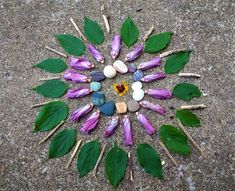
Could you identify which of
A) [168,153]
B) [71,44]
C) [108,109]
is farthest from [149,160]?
[71,44]

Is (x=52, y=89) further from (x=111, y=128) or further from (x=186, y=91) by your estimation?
(x=186, y=91)

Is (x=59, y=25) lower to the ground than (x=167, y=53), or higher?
higher

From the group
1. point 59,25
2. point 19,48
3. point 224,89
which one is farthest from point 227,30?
point 19,48

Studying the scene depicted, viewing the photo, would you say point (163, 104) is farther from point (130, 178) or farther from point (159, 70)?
point (130, 178)

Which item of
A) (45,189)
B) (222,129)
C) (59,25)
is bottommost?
(222,129)

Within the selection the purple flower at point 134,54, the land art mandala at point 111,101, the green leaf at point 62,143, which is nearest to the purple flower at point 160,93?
the land art mandala at point 111,101

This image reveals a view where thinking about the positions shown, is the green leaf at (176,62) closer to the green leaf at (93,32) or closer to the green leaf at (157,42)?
the green leaf at (157,42)
